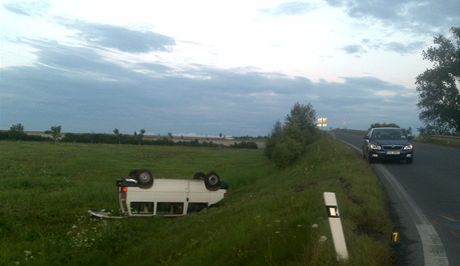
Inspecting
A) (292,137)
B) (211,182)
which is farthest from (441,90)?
(211,182)

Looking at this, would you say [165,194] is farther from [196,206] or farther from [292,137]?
[292,137]

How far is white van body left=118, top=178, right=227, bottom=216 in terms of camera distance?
18.5 metres

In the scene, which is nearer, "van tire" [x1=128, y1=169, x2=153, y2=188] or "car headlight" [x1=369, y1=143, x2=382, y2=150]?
"van tire" [x1=128, y1=169, x2=153, y2=188]

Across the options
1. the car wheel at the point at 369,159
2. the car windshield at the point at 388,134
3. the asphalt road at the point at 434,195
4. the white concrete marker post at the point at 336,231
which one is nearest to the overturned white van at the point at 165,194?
the asphalt road at the point at 434,195

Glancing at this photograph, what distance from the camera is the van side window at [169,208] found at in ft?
62.4

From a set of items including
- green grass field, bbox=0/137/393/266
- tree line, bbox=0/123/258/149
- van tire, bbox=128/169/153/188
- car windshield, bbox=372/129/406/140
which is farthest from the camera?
tree line, bbox=0/123/258/149

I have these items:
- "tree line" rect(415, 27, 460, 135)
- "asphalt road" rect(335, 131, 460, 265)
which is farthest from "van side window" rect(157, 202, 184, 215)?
"tree line" rect(415, 27, 460, 135)

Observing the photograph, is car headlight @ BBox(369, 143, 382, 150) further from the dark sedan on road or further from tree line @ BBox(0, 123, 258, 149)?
tree line @ BBox(0, 123, 258, 149)

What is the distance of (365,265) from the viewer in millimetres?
7062

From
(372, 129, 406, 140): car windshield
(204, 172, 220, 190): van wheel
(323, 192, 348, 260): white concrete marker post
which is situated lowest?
(204, 172, 220, 190): van wheel

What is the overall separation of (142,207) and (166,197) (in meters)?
0.91

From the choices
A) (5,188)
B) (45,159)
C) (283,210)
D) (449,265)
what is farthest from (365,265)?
(45,159)

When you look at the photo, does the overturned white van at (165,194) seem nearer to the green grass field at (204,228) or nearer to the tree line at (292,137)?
the green grass field at (204,228)

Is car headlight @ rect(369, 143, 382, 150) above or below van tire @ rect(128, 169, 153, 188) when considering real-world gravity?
above
